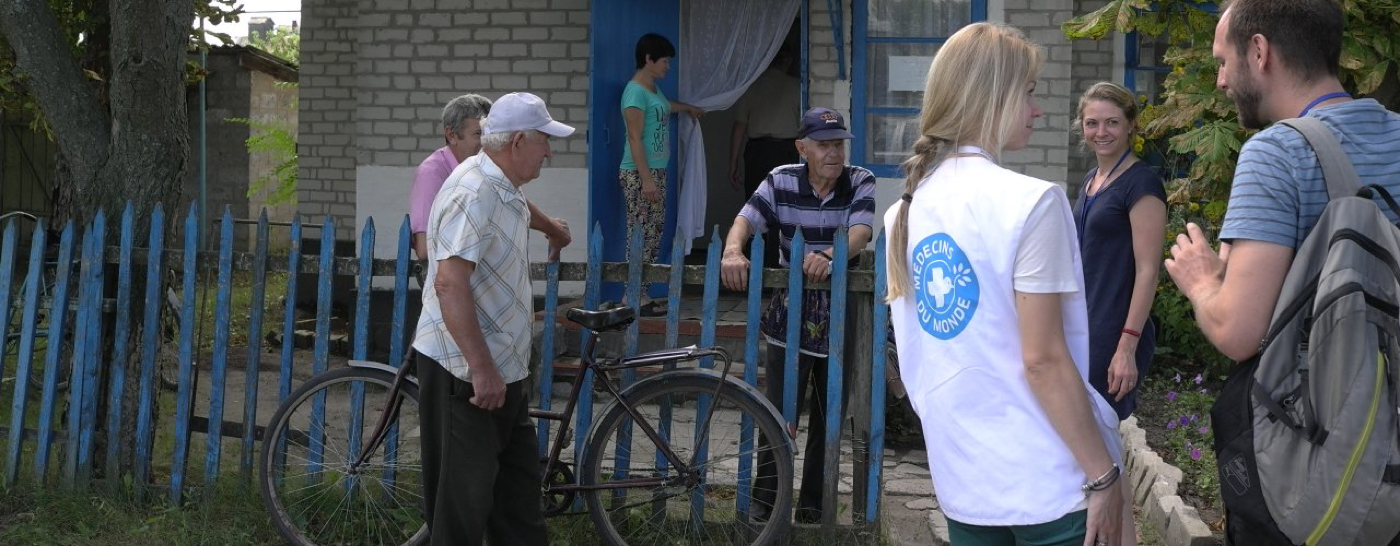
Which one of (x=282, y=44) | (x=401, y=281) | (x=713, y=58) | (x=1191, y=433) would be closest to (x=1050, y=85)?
(x=713, y=58)

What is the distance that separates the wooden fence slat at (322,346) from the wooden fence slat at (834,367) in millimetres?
1797

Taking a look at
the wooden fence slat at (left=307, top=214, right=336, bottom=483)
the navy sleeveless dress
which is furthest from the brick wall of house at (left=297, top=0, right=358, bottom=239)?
the navy sleeveless dress

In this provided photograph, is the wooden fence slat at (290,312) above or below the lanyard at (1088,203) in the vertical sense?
below

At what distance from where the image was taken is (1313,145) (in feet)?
7.17

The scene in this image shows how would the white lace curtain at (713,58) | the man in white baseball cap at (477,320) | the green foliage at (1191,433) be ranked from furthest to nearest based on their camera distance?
the white lace curtain at (713,58) → the green foliage at (1191,433) → the man in white baseball cap at (477,320)

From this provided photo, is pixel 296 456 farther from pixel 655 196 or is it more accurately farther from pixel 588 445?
pixel 655 196

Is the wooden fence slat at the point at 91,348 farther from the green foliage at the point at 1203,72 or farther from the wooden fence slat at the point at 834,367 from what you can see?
the green foliage at the point at 1203,72

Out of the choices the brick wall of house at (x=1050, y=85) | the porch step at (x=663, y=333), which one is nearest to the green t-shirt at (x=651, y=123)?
the porch step at (x=663, y=333)

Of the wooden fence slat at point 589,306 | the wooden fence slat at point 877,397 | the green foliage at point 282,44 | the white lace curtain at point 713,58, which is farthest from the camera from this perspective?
the green foliage at point 282,44

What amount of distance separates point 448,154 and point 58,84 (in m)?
1.70

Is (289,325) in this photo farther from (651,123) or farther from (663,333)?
(651,123)

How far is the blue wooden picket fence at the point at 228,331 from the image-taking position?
450cm

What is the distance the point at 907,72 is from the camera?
7.92 m

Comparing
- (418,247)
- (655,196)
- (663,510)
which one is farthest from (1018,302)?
(655,196)
